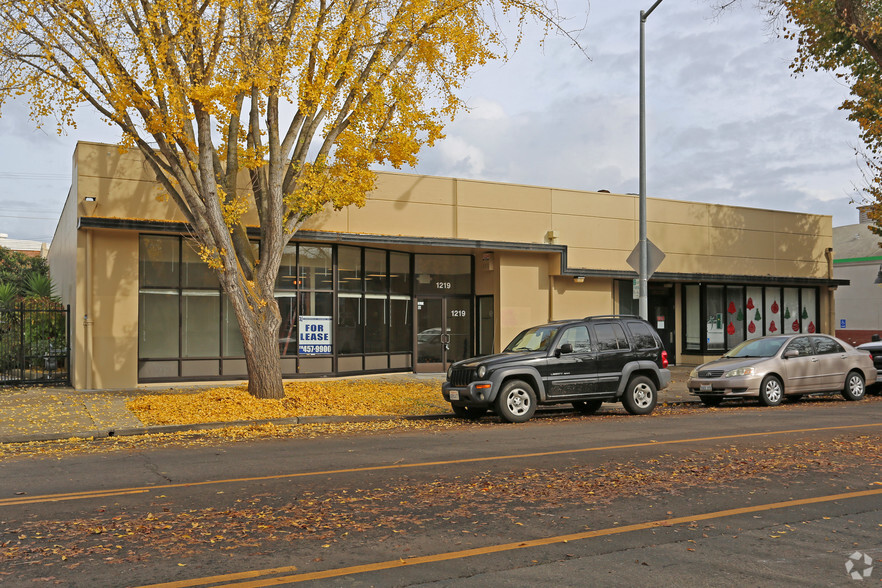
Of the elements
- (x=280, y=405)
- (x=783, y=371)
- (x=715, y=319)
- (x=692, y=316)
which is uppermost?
(x=692, y=316)

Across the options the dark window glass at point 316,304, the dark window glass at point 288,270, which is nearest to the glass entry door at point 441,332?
the dark window glass at point 316,304

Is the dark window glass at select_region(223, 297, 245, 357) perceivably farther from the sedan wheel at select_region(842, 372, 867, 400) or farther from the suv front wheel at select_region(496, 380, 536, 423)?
Answer: the sedan wheel at select_region(842, 372, 867, 400)

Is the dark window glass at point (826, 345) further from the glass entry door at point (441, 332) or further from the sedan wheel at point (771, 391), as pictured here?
the glass entry door at point (441, 332)

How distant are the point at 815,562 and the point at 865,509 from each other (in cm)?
198

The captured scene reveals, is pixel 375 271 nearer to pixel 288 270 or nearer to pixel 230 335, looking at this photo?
pixel 288 270

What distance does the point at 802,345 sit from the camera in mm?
17938

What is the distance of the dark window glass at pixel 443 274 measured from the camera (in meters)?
23.6

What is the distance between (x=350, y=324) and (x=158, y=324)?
16.5 ft

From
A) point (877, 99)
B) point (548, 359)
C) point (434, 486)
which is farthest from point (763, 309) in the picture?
point (434, 486)

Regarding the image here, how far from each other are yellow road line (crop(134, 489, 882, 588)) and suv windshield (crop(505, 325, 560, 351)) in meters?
7.54

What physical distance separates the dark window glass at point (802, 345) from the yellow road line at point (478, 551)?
434 inches

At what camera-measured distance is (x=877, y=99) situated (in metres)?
25.2

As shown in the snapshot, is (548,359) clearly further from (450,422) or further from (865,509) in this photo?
(865,509)

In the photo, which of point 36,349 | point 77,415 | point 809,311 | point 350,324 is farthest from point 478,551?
point 809,311
